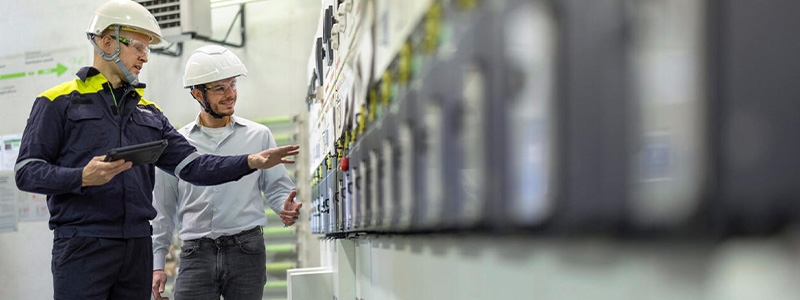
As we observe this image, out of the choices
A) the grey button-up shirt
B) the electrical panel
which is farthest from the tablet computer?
the electrical panel

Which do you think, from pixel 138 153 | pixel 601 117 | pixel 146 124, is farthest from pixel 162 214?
pixel 601 117

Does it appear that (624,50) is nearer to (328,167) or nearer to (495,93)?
(495,93)

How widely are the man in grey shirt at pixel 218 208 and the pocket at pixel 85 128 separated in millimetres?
671

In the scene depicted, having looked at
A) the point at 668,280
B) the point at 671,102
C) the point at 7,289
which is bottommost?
the point at 7,289

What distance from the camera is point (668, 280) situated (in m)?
0.45

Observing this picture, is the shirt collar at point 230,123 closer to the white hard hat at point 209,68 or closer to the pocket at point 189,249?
the white hard hat at point 209,68

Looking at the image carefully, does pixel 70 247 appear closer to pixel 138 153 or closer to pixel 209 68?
pixel 138 153

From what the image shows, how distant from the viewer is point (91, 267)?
1.84 meters

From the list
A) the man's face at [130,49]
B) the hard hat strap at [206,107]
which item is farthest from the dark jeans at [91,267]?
the hard hat strap at [206,107]

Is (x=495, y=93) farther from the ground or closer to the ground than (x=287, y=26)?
closer to the ground

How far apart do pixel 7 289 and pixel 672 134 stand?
6036 millimetres

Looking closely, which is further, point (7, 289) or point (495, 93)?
point (7, 289)

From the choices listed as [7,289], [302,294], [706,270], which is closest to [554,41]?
[706,270]

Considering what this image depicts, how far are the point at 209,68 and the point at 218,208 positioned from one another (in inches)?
20.5
